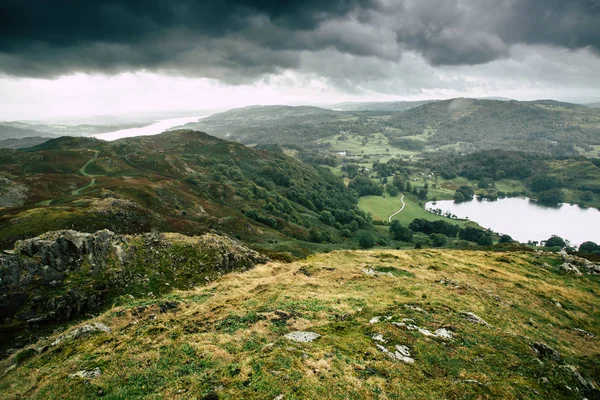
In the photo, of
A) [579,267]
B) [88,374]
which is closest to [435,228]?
[579,267]

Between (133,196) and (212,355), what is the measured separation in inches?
3234

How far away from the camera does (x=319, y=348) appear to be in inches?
704

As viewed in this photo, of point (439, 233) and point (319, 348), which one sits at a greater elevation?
point (319, 348)

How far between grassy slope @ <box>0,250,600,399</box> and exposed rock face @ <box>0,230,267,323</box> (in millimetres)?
4481

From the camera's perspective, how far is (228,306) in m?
25.1

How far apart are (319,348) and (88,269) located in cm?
2855

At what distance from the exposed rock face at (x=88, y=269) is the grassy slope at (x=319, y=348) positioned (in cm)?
448

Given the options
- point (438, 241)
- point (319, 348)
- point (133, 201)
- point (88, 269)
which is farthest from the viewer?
point (438, 241)

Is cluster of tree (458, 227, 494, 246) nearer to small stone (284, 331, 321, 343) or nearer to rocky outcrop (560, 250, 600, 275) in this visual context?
rocky outcrop (560, 250, 600, 275)

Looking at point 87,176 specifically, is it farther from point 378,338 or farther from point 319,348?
point 378,338

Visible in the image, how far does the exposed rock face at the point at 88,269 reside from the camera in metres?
27.9

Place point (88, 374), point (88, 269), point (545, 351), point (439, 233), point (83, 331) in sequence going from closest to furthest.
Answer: point (88, 374) < point (545, 351) < point (83, 331) < point (88, 269) < point (439, 233)

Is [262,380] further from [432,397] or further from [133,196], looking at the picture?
[133,196]

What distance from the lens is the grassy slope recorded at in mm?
14969
